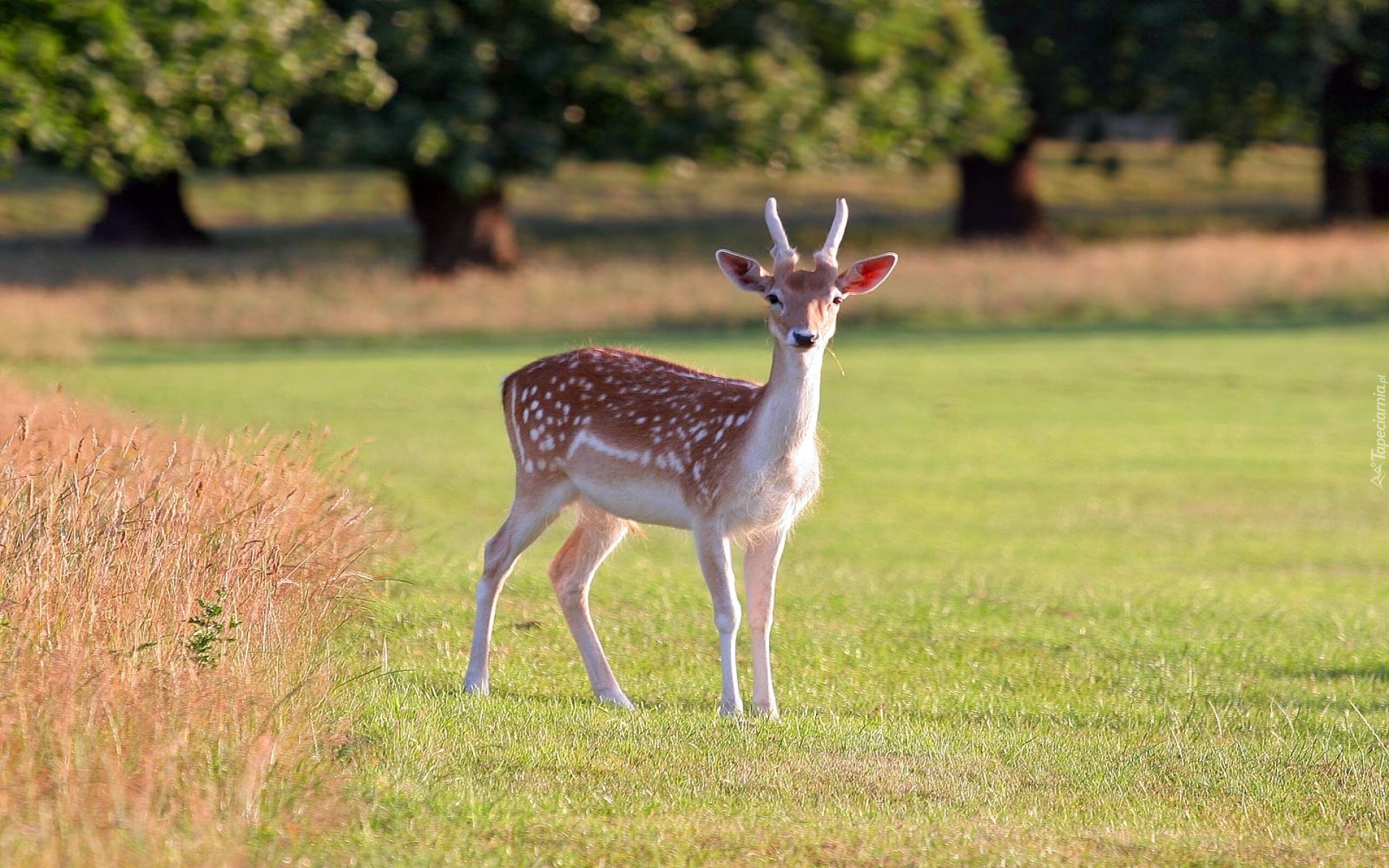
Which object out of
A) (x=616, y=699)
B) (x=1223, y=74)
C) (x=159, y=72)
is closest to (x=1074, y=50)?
(x=1223, y=74)

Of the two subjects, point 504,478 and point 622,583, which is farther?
point 504,478

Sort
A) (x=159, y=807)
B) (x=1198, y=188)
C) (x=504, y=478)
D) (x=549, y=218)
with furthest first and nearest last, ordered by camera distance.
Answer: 1. (x=1198, y=188)
2. (x=549, y=218)
3. (x=504, y=478)
4. (x=159, y=807)

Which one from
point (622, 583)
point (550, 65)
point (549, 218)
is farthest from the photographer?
point (549, 218)

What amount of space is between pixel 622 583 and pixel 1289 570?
473 cm

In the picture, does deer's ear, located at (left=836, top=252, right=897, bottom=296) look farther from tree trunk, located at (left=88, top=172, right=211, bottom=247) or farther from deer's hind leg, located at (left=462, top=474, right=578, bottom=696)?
tree trunk, located at (left=88, top=172, right=211, bottom=247)

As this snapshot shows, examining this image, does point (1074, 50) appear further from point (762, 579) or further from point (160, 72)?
point (762, 579)

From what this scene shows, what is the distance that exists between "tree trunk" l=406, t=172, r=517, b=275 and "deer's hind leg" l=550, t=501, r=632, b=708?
2655cm

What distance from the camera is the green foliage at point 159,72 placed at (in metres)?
20.5

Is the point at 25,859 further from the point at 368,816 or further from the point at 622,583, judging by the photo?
the point at 622,583

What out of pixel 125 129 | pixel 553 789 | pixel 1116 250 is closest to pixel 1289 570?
pixel 553 789

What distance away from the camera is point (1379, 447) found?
18.3 meters

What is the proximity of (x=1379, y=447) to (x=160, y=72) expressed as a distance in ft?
46.6

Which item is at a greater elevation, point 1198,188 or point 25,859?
point 25,859

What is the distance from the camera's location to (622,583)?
444 inches
